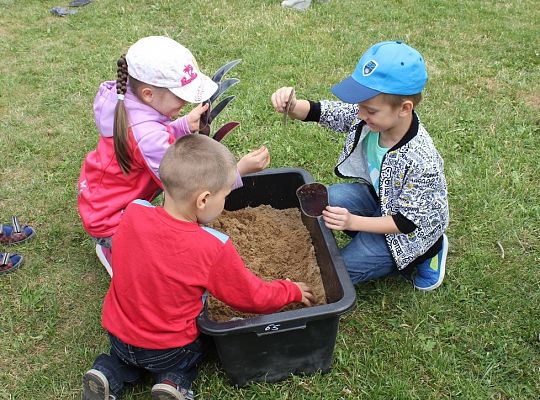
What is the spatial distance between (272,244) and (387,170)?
739 mm

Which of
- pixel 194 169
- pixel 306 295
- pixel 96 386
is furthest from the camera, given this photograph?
pixel 306 295

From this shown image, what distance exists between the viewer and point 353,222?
2.37 metres

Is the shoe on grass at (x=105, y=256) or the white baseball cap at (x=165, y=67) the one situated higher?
the white baseball cap at (x=165, y=67)

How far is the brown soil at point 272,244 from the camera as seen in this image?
8.56 feet

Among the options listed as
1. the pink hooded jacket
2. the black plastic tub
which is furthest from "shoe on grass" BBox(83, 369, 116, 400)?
the pink hooded jacket

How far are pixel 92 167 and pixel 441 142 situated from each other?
2.38 meters

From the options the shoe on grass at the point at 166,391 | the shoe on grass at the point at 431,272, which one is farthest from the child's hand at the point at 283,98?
the shoe on grass at the point at 166,391

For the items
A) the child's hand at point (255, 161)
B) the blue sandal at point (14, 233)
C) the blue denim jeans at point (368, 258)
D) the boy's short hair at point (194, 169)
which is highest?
the boy's short hair at point (194, 169)

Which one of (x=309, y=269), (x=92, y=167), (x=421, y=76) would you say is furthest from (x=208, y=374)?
(x=421, y=76)

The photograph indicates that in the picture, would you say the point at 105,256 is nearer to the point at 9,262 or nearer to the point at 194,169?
the point at 9,262

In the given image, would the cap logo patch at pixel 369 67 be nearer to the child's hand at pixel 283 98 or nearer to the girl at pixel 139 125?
the child's hand at pixel 283 98

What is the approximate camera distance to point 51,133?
4.08m

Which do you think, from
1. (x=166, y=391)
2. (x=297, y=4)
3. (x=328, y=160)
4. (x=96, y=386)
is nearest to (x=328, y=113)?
(x=328, y=160)

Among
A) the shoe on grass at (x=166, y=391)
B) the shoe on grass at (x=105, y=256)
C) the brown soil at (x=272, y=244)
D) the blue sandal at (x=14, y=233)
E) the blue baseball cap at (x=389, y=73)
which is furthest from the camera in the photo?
the blue sandal at (x=14, y=233)
